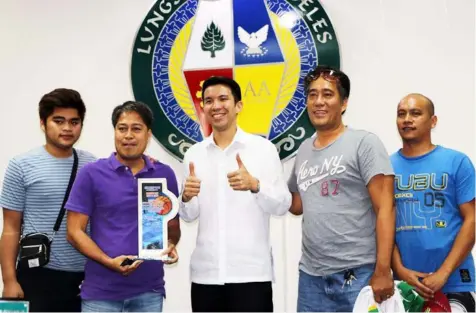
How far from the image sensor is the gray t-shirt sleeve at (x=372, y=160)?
7.03 feet

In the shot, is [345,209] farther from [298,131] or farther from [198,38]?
[198,38]


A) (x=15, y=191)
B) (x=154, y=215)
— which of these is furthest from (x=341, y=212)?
(x=15, y=191)

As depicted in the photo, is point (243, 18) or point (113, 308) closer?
point (113, 308)

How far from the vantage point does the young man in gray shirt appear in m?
2.14

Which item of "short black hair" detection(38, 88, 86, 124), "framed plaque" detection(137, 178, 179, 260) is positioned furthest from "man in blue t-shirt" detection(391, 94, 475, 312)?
→ "short black hair" detection(38, 88, 86, 124)

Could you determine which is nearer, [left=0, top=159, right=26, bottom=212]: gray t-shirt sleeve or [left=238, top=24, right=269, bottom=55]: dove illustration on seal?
[left=0, top=159, right=26, bottom=212]: gray t-shirt sleeve

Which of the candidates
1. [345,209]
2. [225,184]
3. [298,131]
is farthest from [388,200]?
[298,131]

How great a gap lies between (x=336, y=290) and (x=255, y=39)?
5.09 ft

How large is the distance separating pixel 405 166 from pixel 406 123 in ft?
0.60

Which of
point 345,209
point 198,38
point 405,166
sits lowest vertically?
point 345,209

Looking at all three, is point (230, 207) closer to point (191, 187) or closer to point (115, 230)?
point (191, 187)

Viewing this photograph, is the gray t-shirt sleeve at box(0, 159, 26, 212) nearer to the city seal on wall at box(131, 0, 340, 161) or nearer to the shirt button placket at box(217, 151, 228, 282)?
the shirt button placket at box(217, 151, 228, 282)

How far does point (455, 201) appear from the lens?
90.6 inches

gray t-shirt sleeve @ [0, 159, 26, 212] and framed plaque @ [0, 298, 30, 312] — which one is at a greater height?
gray t-shirt sleeve @ [0, 159, 26, 212]
